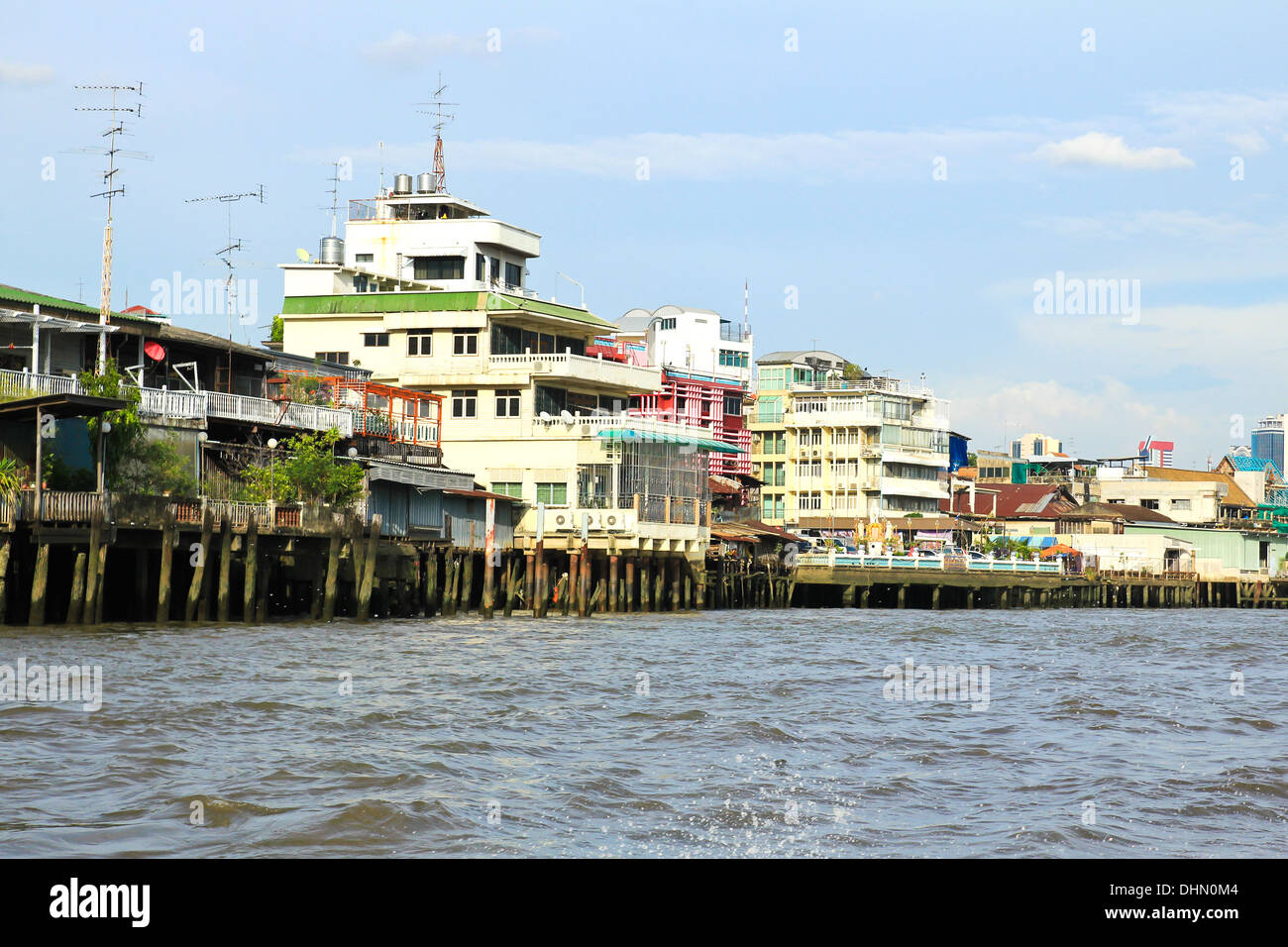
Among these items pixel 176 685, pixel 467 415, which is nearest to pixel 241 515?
pixel 176 685

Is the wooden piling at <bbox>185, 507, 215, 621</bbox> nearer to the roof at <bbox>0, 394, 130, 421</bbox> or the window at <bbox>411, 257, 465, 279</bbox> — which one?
the roof at <bbox>0, 394, 130, 421</bbox>

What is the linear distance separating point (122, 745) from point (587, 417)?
39267mm

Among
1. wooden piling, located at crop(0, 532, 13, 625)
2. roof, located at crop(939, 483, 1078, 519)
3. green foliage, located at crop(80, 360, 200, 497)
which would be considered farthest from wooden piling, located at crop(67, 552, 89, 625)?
roof, located at crop(939, 483, 1078, 519)

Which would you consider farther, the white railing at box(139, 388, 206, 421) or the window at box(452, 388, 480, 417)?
the window at box(452, 388, 480, 417)

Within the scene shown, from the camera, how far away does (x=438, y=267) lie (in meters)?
66.4

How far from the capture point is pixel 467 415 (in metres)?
56.9

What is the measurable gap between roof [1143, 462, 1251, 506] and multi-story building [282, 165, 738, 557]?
63.5 m

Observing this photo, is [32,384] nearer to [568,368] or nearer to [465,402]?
[465,402]

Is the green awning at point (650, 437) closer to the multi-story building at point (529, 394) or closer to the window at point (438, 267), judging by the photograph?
the multi-story building at point (529, 394)

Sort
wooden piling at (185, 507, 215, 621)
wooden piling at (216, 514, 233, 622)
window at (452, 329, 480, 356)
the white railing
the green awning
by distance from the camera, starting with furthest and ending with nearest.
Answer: window at (452, 329, 480, 356), the green awning, the white railing, wooden piling at (216, 514, 233, 622), wooden piling at (185, 507, 215, 621)

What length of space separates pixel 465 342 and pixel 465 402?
7.82 feet

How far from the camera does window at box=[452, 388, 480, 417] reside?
5681 cm

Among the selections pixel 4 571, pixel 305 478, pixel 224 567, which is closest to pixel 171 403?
pixel 305 478

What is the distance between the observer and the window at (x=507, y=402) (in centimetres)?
5625
